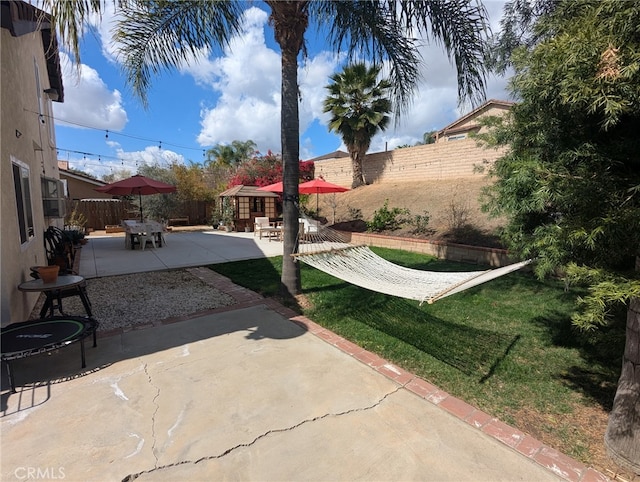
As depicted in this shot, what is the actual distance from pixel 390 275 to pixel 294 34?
3.65m

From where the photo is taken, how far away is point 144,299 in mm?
5023

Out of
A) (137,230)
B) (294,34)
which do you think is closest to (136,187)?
(137,230)

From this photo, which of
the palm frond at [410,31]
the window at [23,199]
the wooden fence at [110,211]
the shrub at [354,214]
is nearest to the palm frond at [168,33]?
the palm frond at [410,31]

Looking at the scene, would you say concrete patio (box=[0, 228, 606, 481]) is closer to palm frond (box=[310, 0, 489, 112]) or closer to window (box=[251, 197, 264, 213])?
palm frond (box=[310, 0, 489, 112])

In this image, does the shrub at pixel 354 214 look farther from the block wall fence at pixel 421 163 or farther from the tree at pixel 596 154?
the tree at pixel 596 154

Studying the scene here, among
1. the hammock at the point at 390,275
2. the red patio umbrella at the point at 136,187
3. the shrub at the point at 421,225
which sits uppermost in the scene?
the red patio umbrella at the point at 136,187

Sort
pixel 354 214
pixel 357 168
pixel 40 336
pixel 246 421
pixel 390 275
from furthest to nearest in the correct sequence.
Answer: pixel 357 168, pixel 354 214, pixel 390 275, pixel 40 336, pixel 246 421

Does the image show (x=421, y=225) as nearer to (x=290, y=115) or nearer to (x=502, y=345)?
(x=290, y=115)

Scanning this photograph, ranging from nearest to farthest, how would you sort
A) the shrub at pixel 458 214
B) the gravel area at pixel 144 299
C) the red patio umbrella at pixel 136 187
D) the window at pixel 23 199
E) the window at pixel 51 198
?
1. the window at pixel 23 199
2. the gravel area at pixel 144 299
3. the window at pixel 51 198
4. the red patio umbrella at pixel 136 187
5. the shrub at pixel 458 214

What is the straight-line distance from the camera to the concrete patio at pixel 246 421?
189 cm

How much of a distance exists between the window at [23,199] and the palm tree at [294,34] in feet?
6.25

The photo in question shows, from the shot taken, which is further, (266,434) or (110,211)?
(110,211)

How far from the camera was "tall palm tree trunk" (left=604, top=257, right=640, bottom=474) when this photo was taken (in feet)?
6.29

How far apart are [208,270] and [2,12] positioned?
481 cm
